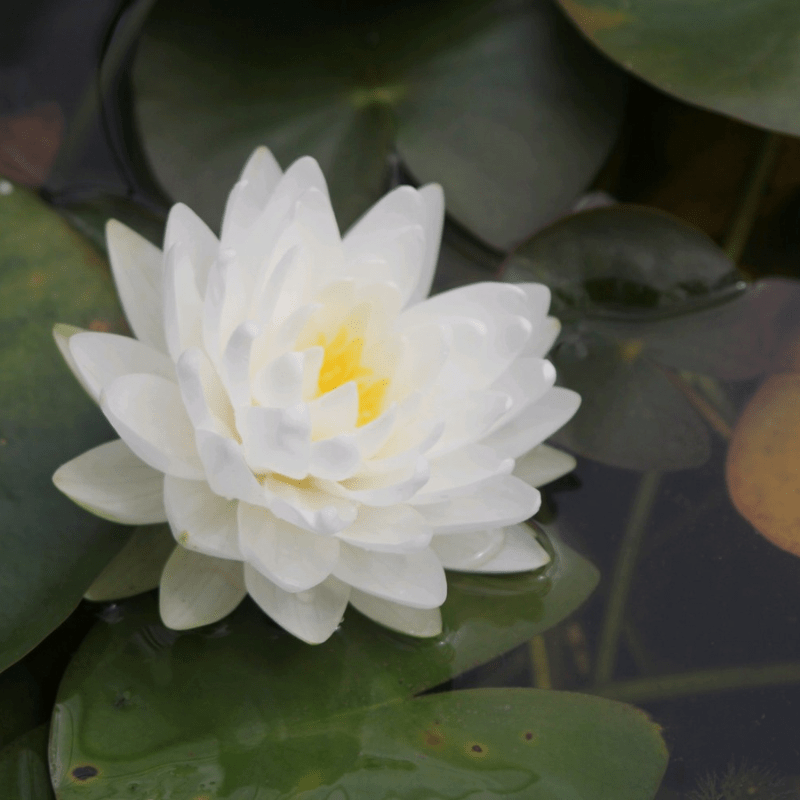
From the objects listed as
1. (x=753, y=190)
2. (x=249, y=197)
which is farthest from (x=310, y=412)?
(x=753, y=190)

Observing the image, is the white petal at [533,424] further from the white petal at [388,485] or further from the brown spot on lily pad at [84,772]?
the brown spot on lily pad at [84,772]

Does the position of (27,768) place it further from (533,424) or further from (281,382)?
(533,424)

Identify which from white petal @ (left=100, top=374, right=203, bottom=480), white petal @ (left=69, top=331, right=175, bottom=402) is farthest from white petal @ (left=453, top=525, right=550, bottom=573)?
white petal @ (left=69, top=331, right=175, bottom=402)

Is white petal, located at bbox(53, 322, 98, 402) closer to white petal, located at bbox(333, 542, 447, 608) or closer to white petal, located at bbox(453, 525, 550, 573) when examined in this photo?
white petal, located at bbox(333, 542, 447, 608)

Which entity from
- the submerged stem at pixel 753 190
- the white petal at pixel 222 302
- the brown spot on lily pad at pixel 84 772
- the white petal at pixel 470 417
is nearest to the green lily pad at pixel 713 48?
the submerged stem at pixel 753 190

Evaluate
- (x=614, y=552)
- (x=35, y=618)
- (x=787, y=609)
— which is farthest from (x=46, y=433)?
(x=787, y=609)

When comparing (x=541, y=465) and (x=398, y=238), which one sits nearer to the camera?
(x=398, y=238)
